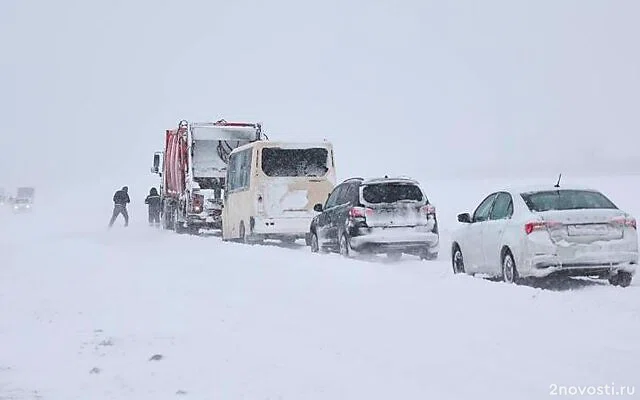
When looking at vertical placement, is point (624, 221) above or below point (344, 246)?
above

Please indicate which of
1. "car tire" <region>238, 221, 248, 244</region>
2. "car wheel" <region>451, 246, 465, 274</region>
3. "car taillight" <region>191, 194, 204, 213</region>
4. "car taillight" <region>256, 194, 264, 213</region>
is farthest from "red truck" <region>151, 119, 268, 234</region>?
"car wheel" <region>451, 246, 465, 274</region>

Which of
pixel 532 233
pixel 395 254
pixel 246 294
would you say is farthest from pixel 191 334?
pixel 395 254

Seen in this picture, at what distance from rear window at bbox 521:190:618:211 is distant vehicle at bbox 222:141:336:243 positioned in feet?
29.6

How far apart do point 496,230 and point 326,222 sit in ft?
19.9

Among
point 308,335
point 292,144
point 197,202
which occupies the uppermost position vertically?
point 292,144

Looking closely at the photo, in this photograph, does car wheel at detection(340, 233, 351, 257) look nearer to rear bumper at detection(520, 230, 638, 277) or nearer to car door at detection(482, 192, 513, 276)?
car door at detection(482, 192, 513, 276)

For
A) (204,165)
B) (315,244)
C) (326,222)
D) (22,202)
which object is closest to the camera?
(326,222)

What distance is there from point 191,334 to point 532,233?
499 centimetres

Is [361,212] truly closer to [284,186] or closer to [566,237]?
[284,186]

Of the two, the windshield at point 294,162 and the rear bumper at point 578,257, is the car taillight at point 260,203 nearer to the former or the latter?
the windshield at point 294,162

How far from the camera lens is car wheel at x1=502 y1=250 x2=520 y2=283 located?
11547 mm

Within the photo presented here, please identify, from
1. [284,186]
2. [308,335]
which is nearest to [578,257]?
[308,335]

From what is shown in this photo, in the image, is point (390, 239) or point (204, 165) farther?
point (204, 165)

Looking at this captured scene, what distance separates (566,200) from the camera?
38.1 feet
